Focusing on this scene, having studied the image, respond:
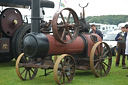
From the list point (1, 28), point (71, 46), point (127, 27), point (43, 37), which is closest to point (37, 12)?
point (43, 37)

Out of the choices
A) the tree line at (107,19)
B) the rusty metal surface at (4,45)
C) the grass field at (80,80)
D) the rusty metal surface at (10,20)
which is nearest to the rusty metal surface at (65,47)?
the grass field at (80,80)

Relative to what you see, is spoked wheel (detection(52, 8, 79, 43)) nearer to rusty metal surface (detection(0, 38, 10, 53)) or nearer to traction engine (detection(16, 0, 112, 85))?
traction engine (detection(16, 0, 112, 85))

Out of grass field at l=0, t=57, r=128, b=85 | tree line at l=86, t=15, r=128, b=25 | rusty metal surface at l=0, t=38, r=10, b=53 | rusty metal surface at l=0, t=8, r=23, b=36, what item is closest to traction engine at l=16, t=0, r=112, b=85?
grass field at l=0, t=57, r=128, b=85

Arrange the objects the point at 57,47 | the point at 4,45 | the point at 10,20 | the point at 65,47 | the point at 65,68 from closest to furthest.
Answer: the point at 65,68, the point at 57,47, the point at 65,47, the point at 4,45, the point at 10,20

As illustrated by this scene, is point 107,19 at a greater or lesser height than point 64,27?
greater

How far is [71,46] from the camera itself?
19.4 feet

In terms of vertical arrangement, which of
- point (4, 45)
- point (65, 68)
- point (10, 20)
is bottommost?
point (65, 68)

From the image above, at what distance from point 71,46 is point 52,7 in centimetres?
350

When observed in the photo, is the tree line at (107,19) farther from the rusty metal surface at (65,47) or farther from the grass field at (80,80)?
the rusty metal surface at (65,47)

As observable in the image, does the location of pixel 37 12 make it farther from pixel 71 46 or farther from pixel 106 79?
pixel 106 79

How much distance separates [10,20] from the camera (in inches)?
308

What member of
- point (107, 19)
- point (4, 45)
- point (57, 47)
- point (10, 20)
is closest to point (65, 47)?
point (57, 47)

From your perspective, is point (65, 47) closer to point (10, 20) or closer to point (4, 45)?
point (4, 45)

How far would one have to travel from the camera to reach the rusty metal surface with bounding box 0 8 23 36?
7.66m
